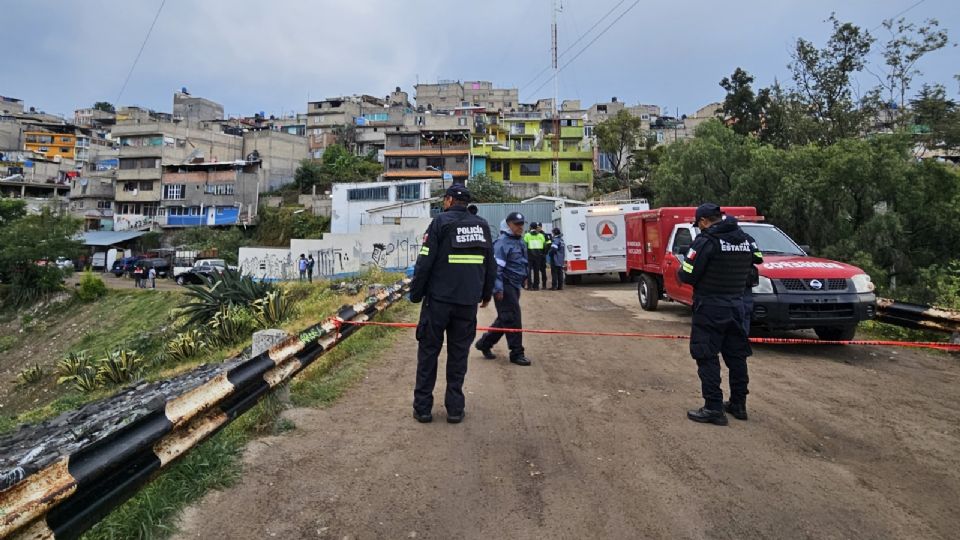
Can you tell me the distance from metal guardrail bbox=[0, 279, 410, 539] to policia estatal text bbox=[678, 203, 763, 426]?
366cm

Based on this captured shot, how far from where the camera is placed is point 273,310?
11.7 meters

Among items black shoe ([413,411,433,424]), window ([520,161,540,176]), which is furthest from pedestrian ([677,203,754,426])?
window ([520,161,540,176])

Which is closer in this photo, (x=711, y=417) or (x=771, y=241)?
(x=711, y=417)

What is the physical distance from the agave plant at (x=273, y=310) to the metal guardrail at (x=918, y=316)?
11.1 m

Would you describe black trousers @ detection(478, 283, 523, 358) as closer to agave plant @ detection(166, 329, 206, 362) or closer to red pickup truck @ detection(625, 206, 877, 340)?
red pickup truck @ detection(625, 206, 877, 340)

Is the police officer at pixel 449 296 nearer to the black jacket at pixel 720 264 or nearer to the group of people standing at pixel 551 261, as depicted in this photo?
the black jacket at pixel 720 264

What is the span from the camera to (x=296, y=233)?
158 ft

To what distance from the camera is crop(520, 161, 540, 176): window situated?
5312 centimetres

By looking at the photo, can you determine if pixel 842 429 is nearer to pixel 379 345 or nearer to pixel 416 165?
pixel 379 345

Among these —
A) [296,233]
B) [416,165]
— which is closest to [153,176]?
[296,233]

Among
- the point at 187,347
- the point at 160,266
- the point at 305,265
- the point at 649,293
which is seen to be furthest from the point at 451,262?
the point at 160,266

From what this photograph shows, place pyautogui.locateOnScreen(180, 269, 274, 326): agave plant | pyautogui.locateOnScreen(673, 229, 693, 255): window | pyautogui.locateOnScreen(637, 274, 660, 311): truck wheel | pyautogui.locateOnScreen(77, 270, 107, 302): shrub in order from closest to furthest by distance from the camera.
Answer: pyautogui.locateOnScreen(673, 229, 693, 255): window < pyautogui.locateOnScreen(637, 274, 660, 311): truck wheel < pyautogui.locateOnScreen(180, 269, 274, 326): agave plant < pyautogui.locateOnScreen(77, 270, 107, 302): shrub

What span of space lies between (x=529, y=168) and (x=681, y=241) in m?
44.1

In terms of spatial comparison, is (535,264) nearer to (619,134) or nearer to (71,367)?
(71,367)
